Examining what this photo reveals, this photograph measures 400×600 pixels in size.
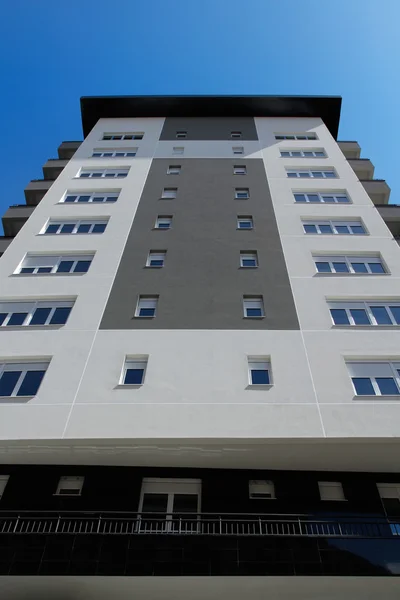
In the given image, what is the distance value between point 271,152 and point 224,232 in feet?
31.0

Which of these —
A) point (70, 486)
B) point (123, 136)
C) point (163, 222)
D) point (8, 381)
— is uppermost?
point (123, 136)

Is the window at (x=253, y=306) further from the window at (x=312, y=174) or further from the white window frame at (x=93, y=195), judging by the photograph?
the window at (x=312, y=174)

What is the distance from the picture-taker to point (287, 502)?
1279cm

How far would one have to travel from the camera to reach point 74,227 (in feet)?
70.6

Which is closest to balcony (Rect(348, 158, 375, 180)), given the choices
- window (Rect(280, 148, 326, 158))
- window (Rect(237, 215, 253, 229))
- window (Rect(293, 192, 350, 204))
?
window (Rect(280, 148, 326, 158))

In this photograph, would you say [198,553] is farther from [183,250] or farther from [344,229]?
[344,229]

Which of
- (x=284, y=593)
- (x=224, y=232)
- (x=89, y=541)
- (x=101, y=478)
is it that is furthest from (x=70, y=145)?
(x=284, y=593)

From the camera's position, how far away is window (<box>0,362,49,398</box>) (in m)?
14.4

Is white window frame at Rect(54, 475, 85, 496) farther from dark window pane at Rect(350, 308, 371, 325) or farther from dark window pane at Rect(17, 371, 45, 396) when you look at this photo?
dark window pane at Rect(350, 308, 371, 325)

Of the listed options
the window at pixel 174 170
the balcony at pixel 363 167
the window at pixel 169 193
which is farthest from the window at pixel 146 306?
the balcony at pixel 363 167

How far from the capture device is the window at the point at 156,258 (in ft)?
64.0

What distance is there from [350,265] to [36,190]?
51.3 feet

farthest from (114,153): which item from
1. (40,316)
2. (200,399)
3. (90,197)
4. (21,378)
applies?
(200,399)

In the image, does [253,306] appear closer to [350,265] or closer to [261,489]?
[350,265]
